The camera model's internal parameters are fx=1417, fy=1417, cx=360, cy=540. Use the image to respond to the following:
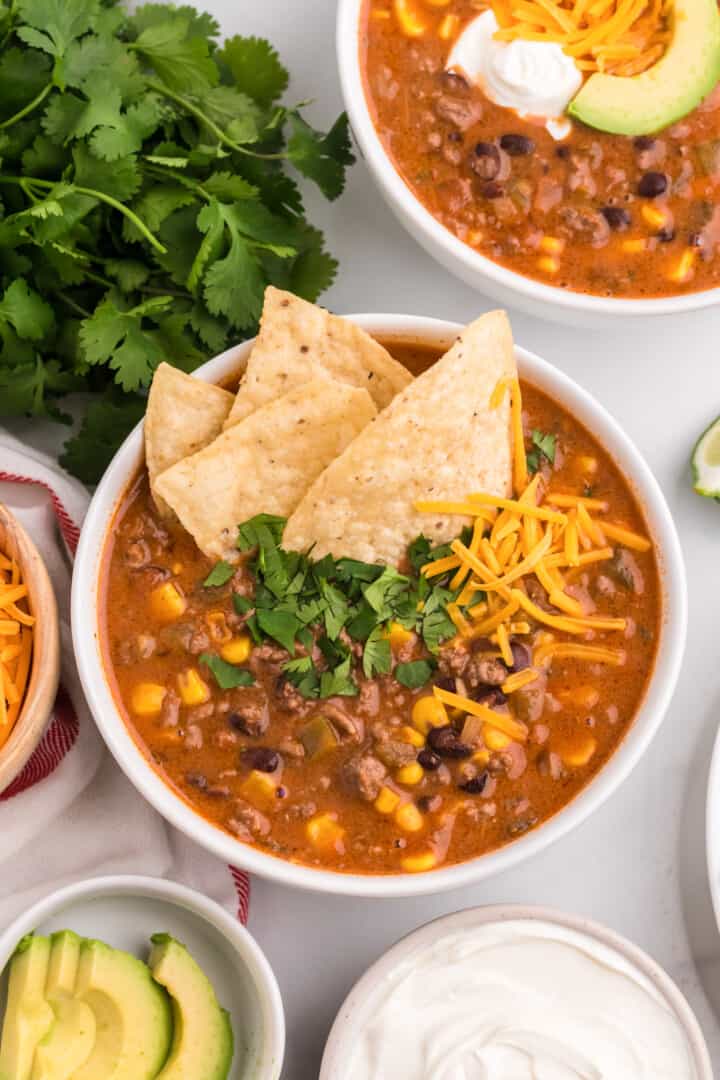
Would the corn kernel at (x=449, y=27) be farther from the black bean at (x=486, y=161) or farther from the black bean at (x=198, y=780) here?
the black bean at (x=198, y=780)

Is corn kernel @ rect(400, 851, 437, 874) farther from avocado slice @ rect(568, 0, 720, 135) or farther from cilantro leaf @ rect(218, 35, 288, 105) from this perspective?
A: cilantro leaf @ rect(218, 35, 288, 105)

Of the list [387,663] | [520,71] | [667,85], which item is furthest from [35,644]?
[667,85]

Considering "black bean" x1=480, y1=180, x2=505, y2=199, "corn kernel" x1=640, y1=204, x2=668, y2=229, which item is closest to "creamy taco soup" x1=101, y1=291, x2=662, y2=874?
"black bean" x1=480, y1=180, x2=505, y2=199

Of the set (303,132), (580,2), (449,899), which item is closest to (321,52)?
(303,132)

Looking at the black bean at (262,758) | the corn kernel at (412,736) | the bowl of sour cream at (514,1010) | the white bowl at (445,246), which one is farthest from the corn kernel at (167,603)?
the white bowl at (445,246)

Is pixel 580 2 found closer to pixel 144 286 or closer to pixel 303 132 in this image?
pixel 303 132

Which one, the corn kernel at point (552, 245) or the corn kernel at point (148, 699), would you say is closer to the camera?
the corn kernel at point (148, 699)

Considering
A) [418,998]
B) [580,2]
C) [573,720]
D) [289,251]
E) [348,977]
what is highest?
[580,2]
